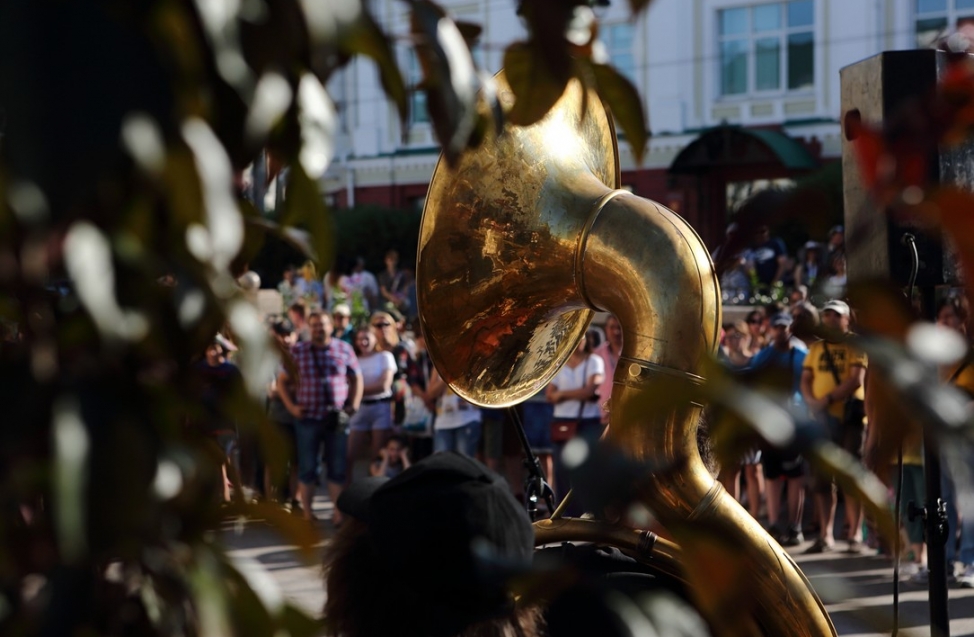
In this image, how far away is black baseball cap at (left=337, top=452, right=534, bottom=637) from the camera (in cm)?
125

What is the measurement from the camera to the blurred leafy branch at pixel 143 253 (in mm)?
420

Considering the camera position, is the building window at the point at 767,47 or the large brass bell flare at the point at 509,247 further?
the building window at the point at 767,47

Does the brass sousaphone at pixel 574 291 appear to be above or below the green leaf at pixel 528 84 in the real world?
below

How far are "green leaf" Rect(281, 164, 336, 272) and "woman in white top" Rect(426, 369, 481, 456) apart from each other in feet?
19.3

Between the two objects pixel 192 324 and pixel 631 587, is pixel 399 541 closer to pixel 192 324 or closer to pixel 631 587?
pixel 631 587

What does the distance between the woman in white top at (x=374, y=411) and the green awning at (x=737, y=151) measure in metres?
9.70

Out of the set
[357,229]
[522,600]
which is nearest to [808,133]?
[357,229]

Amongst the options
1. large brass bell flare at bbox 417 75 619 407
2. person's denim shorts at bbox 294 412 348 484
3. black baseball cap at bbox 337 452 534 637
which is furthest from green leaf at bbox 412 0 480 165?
person's denim shorts at bbox 294 412 348 484

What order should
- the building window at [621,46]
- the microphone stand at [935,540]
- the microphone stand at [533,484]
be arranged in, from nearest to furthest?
the microphone stand at [533,484] → the microphone stand at [935,540] → the building window at [621,46]

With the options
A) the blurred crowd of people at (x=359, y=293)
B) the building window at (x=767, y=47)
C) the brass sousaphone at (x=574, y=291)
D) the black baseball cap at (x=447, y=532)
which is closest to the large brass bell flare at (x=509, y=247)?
the brass sousaphone at (x=574, y=291)

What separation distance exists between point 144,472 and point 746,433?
227 millimetres

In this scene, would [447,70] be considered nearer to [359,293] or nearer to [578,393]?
[578,393]

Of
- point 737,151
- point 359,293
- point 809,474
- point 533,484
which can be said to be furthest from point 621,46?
point 533,484

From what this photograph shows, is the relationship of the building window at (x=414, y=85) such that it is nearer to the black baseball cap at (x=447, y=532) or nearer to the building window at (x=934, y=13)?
the black baseball cap at (x=447, y=532)
